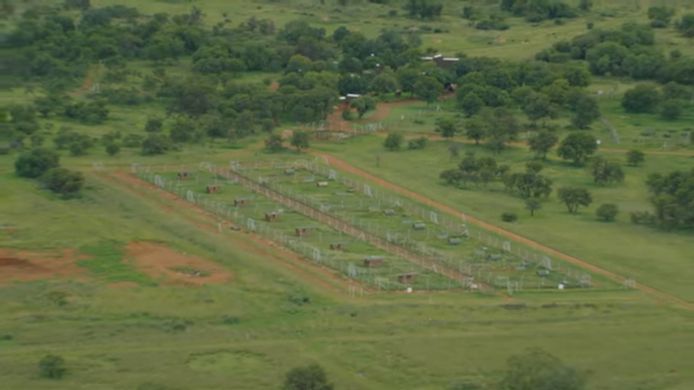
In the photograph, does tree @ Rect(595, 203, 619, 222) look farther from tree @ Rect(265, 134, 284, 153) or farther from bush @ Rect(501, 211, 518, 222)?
tree @ Rect(265, 134, 284, 153)

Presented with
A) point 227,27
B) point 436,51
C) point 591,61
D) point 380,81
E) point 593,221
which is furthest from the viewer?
point 227,27

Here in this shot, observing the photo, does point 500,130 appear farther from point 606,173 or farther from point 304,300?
point 304,300

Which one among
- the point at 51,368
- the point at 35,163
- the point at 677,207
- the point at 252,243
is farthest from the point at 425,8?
the point at 51,368

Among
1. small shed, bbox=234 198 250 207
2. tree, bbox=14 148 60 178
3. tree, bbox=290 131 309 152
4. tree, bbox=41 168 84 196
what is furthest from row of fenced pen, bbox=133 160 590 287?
tree, bbox=41 168 84 196

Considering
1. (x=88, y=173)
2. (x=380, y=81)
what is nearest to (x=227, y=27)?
(x=380, y=81)

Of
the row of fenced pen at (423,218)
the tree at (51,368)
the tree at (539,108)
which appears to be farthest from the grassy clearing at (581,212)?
the tree at (51,368)

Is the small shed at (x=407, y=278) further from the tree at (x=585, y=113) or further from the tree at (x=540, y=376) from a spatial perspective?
the tree at (x=585, y=113)

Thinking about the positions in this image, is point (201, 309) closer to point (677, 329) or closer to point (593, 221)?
point (677, 329)
